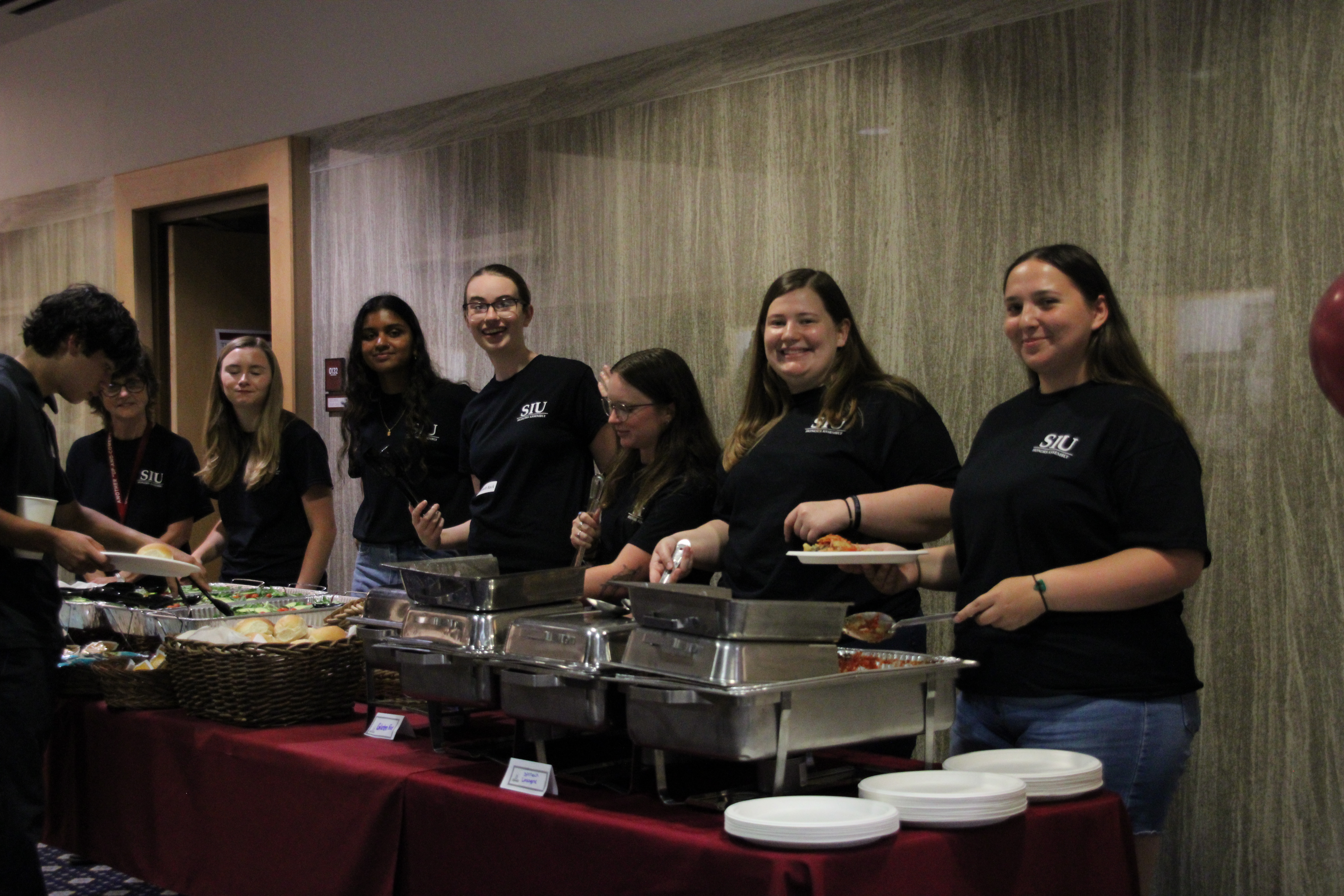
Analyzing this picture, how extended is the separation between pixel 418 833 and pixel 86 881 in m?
2.15

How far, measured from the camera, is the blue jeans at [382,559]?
382 cm

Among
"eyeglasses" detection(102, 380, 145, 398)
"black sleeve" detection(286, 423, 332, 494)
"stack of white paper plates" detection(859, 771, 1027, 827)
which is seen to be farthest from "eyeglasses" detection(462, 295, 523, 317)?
"stack of white paper plates" detection(859, 771, 1027, 827)

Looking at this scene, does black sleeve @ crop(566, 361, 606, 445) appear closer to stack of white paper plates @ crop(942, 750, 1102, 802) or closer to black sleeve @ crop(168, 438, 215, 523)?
stack of white paper plates @ crop(942, 750, 1102, 802)

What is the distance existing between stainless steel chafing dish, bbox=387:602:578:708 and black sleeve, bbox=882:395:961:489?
65 centimetres

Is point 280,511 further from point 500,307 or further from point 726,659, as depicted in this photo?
point 726,659

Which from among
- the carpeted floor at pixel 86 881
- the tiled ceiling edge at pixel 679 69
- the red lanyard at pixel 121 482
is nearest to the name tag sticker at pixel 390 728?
the carpeted floor at pixel 86 881

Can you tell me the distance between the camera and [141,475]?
4477 millimetres

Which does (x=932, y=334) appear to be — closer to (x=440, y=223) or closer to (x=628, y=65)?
(x=628, y=65)

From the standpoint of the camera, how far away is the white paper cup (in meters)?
2.52

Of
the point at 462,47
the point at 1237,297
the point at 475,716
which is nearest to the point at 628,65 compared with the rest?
the point at 462,47

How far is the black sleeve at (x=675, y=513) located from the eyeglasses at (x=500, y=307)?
0.84m

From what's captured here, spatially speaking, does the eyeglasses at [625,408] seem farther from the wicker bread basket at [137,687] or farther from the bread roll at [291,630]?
the wicker bread basket at [137,687]

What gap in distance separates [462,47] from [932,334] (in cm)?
217

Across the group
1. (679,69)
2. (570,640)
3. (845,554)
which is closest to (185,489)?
(679,69)
